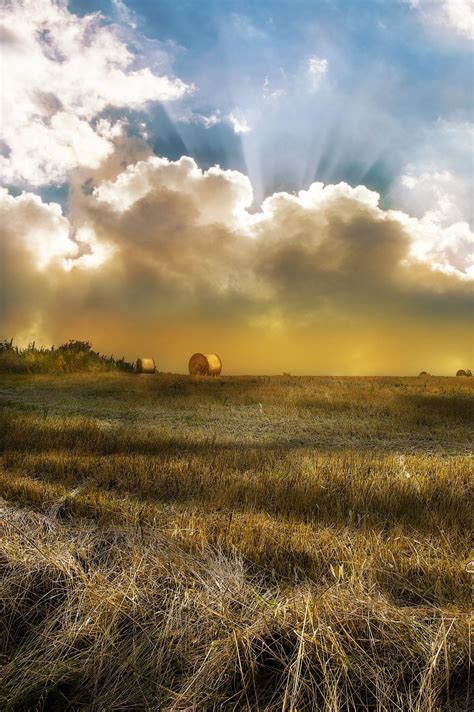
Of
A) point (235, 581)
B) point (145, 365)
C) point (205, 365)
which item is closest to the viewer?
point (235, 581)

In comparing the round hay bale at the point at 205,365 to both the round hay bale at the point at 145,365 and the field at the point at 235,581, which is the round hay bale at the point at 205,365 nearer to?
the round hay bale at the point at 145,365

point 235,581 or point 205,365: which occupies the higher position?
point 205,365

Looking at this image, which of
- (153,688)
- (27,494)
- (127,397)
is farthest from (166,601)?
(127,397)

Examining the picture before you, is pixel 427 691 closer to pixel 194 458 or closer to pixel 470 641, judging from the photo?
pixel 470 641

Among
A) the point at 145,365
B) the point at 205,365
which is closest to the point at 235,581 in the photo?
the point at 205,365

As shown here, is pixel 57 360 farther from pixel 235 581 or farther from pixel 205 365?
pixel 235 581

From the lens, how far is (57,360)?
30.0 m

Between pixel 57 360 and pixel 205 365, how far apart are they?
9.48m

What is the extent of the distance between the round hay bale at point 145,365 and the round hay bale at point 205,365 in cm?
338

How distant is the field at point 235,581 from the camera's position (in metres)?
2.12

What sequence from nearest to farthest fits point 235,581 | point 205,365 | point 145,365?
point 235,581 → point 205,365 → point 145,365

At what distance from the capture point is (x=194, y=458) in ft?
23.0

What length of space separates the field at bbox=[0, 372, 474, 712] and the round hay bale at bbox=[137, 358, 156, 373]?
22200 mm

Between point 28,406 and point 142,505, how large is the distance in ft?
34.7
